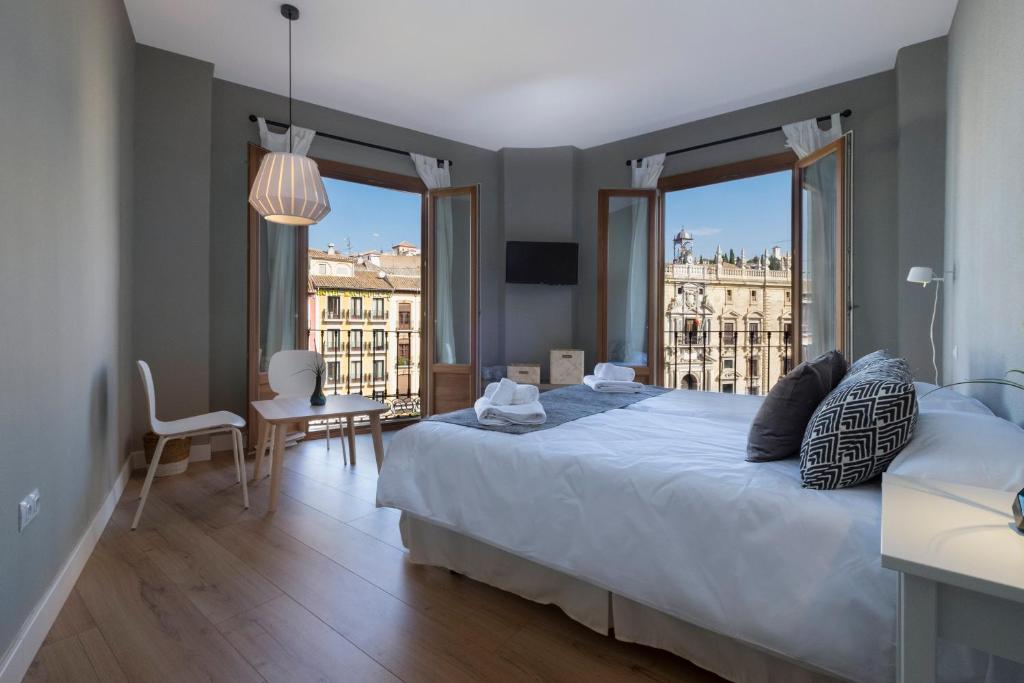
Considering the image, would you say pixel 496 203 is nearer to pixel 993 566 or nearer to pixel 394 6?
pixel 394 6

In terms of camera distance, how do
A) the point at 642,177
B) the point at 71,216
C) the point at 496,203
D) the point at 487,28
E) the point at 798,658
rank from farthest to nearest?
the point at 496,203 < the point at 642,177 < the point at 487,28 < the point at 71,216 < the point at 798,658

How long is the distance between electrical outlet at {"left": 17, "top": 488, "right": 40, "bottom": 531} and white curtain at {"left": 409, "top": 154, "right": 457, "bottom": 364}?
3588mm

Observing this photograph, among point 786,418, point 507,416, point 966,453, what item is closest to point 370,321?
point 507,416

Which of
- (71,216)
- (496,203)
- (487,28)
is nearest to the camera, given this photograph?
(71,216)

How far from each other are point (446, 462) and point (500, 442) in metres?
0.24

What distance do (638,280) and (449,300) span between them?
1.90 metres

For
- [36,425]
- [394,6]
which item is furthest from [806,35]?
[36,425]

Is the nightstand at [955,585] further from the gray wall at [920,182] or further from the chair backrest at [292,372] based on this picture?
the chair backrest at [292,372]

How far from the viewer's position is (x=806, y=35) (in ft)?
11.1

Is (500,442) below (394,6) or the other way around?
below

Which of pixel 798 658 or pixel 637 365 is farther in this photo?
pixel 637 365

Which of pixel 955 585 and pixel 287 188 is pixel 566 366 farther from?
pixel 955 585

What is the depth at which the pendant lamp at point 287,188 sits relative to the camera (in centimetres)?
302

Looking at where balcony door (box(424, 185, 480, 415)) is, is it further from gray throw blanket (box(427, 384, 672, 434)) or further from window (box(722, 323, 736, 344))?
window (box(722, 323, 736, 344))
